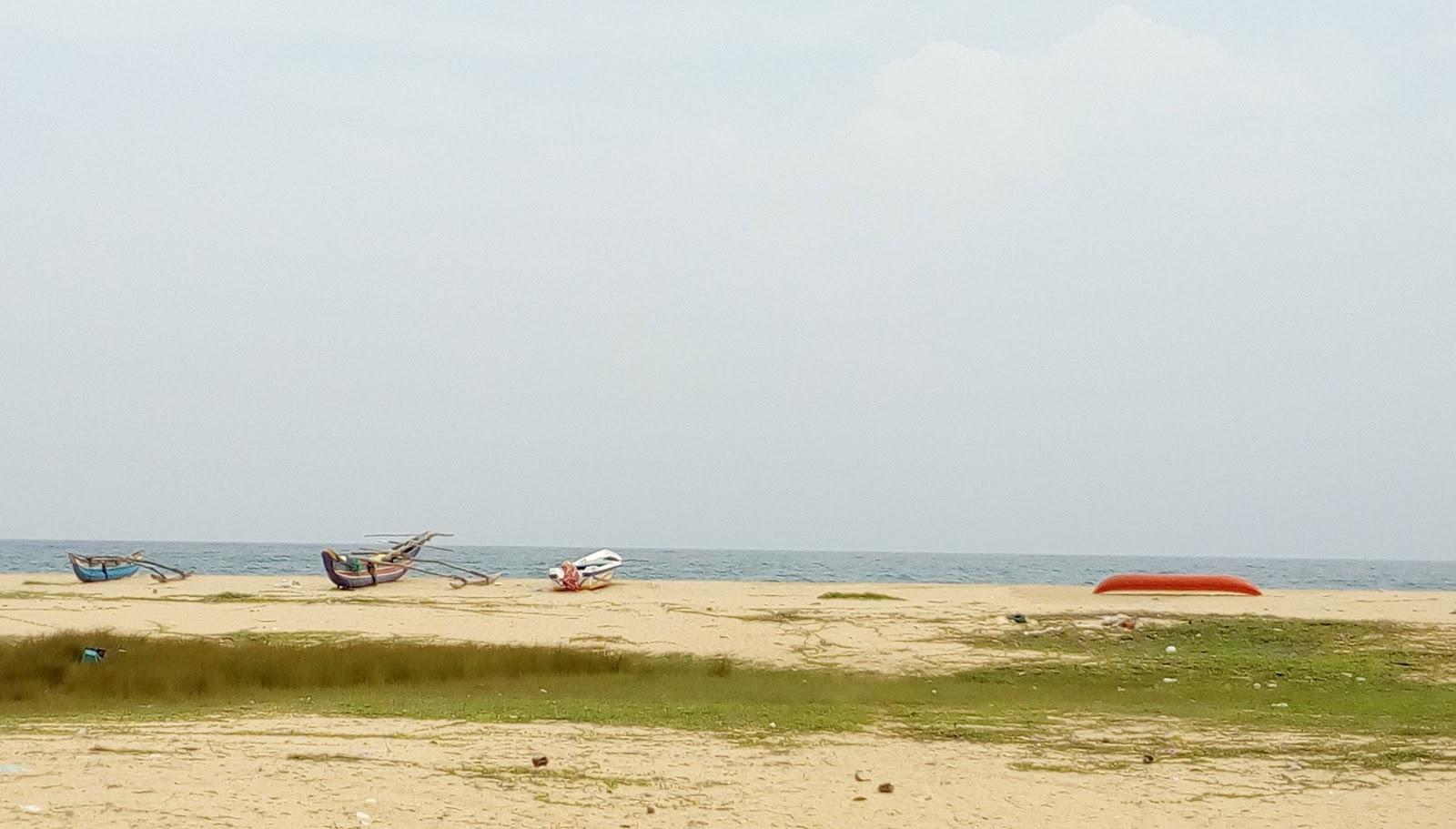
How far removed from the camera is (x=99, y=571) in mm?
49219

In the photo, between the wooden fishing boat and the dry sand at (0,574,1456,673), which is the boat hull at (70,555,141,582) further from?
the dry sand at (0,574,1456,673)

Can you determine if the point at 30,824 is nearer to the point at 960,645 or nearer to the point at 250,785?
the point at 250,785

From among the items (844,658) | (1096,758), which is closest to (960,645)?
(844,658)

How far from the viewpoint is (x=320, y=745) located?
11.9 metres

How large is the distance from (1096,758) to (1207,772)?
107 cm

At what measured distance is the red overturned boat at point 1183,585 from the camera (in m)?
35.1

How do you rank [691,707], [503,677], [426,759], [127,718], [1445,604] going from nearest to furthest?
[426,759] → [127,718] → [691,707] → [503,677] → [1445,604]

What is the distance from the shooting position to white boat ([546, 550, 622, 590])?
134 feet

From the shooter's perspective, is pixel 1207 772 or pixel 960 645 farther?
pixel 960 645

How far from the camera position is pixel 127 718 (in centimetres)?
1412

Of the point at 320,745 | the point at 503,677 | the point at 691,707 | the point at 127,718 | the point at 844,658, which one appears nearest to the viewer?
the point at 320,745

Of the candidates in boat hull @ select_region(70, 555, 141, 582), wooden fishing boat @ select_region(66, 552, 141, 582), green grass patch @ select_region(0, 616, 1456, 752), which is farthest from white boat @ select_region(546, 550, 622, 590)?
boat hull @ select_region(70, 555, 141, 582)

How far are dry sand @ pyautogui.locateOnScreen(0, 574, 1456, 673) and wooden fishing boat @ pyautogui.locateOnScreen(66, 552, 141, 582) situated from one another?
8.10 metres

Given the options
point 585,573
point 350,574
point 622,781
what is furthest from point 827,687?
point 350,574
